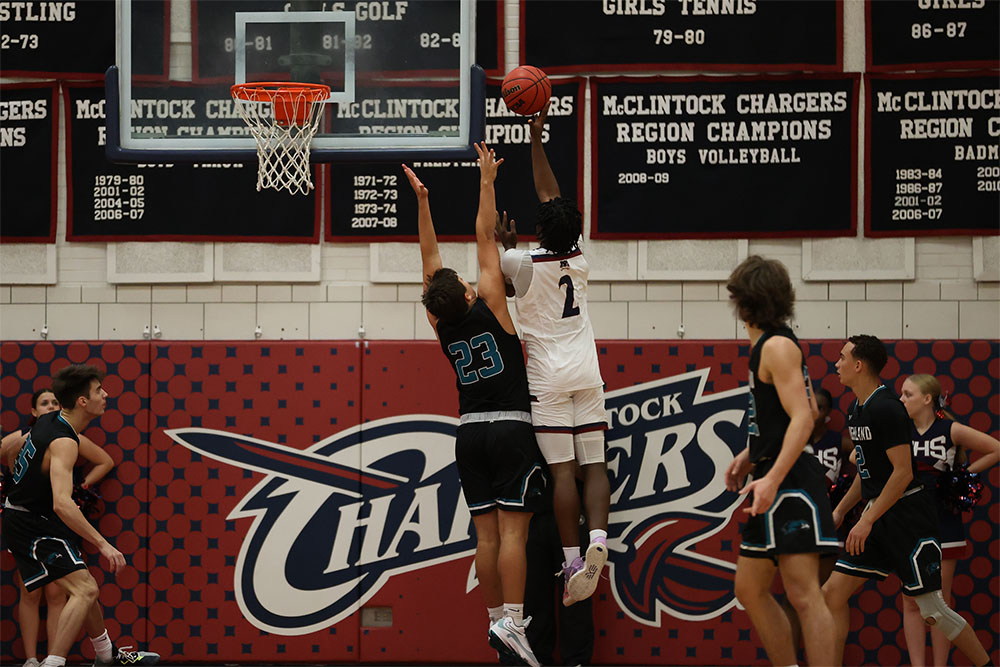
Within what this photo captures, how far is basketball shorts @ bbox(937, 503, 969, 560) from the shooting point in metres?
7.53

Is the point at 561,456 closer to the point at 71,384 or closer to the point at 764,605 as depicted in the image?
the point at 764,605

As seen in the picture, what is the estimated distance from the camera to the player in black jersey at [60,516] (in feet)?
23.8

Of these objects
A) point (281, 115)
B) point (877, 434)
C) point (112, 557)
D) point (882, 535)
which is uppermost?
point (281, 115)

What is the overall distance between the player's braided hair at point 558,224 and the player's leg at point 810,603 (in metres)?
2.36

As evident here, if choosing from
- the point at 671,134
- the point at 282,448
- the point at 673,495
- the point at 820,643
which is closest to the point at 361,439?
the point at 282,448

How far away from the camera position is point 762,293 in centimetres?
556

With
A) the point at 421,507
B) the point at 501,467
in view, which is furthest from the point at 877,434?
the point at 421,507

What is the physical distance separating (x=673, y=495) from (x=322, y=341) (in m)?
2.71

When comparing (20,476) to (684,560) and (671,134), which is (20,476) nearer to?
(684,560)

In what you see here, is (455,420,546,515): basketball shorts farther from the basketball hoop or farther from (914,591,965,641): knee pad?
(914,591,965,641): knee pad

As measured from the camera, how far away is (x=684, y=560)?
812cm

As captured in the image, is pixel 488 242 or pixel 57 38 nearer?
pixel 488 242

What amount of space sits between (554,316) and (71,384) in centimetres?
314

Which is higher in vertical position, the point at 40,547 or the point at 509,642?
the point at 40,547
